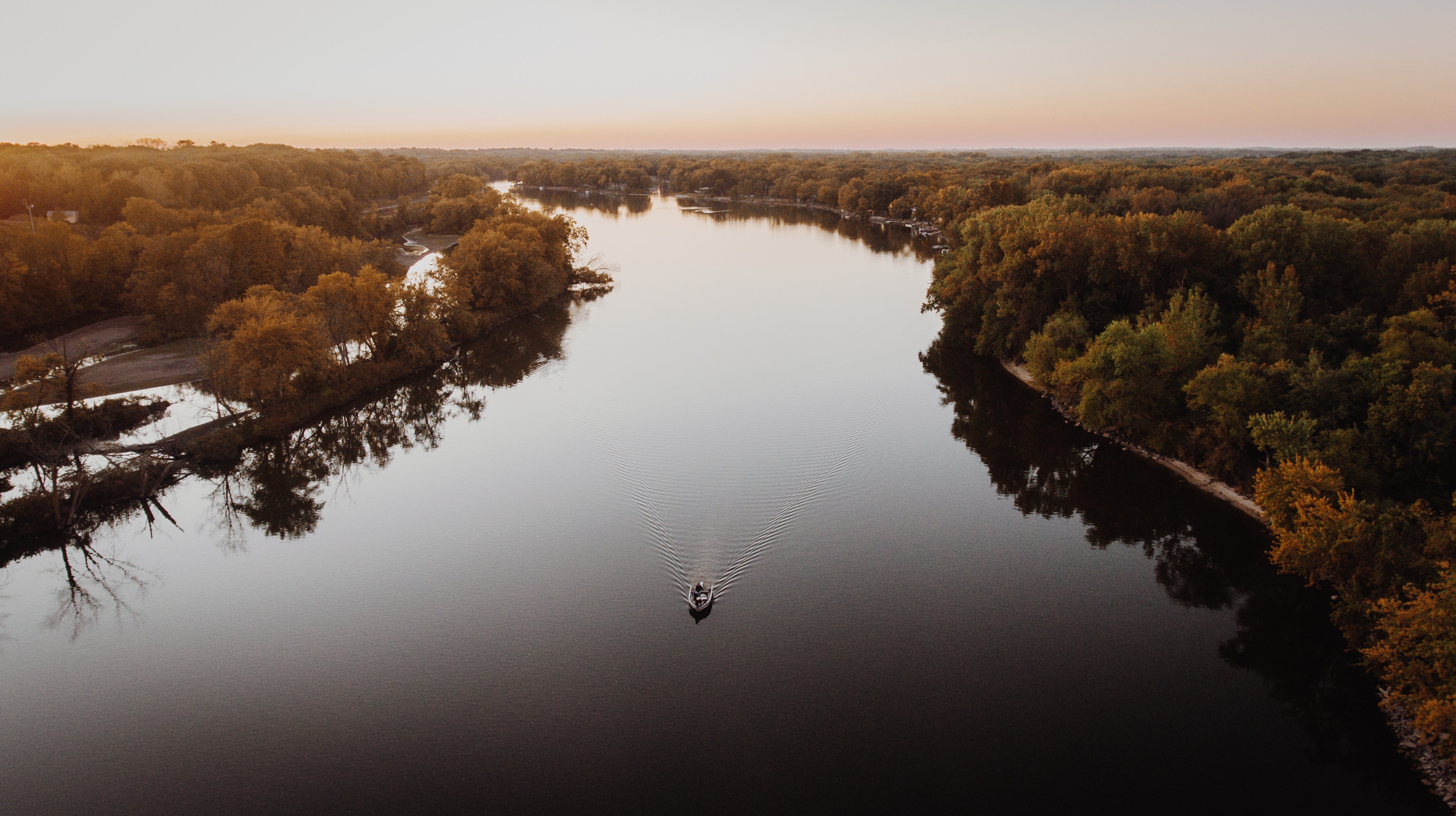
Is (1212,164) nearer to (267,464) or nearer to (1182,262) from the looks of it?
(1182,262)

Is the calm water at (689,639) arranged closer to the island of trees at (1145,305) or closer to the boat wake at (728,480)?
the boat wake at (728,480)

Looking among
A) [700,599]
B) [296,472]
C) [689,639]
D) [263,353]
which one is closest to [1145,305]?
[700,599]

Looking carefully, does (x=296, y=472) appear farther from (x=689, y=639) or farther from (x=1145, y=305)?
(x=1145, y=305)

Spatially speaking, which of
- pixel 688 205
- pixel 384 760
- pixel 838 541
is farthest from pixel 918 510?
pixel 688 205

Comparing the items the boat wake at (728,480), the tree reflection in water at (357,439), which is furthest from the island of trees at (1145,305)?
the boat wake at (728,480)

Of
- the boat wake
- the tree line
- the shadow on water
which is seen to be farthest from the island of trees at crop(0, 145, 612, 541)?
the tree line
